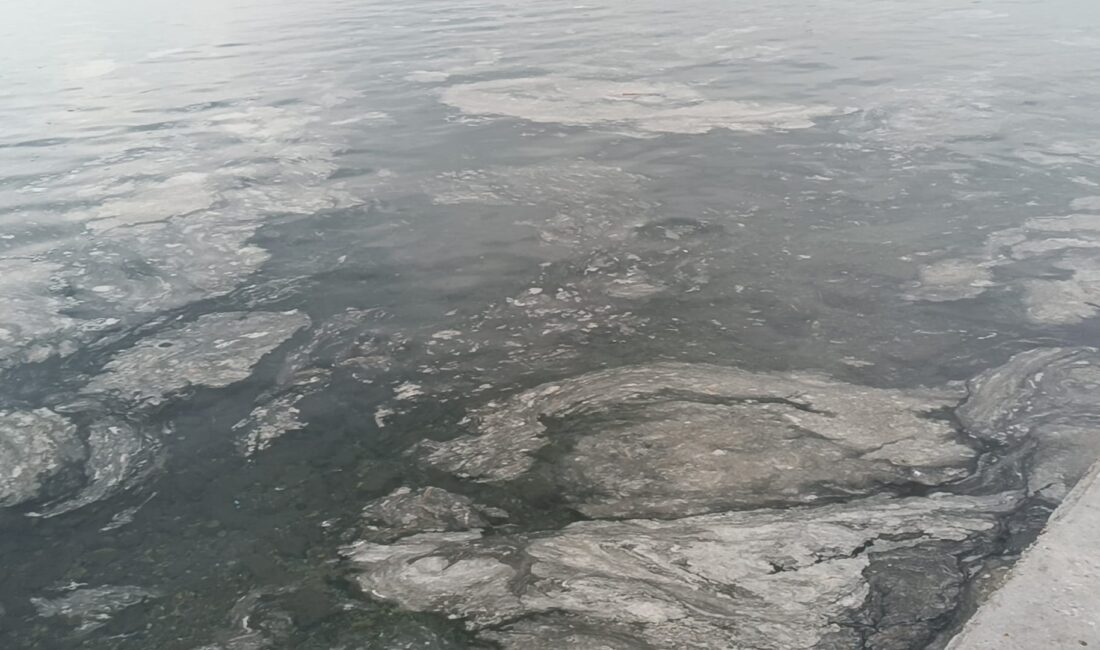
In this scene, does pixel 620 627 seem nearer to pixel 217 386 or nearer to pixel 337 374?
pixel 337 374

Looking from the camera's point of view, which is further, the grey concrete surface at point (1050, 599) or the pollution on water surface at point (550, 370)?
the pollution on water surface at point (550, 370)

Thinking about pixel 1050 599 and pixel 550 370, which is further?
pixel 550 370

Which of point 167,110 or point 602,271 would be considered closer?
point 602,271

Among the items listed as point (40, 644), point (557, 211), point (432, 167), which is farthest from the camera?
point (432, 167)

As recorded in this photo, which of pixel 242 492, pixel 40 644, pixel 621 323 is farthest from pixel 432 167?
pixel 40 644

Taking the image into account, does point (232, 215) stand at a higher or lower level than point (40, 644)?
higher

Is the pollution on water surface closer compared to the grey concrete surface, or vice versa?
the grey concrete surface

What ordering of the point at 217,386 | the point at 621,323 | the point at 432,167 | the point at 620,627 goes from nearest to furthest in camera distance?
the point at 620,627 < the point at 217,386 < the point at 621,323 < the point at 432,167

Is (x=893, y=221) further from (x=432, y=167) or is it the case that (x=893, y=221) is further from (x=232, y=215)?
(x=232, y=215)
